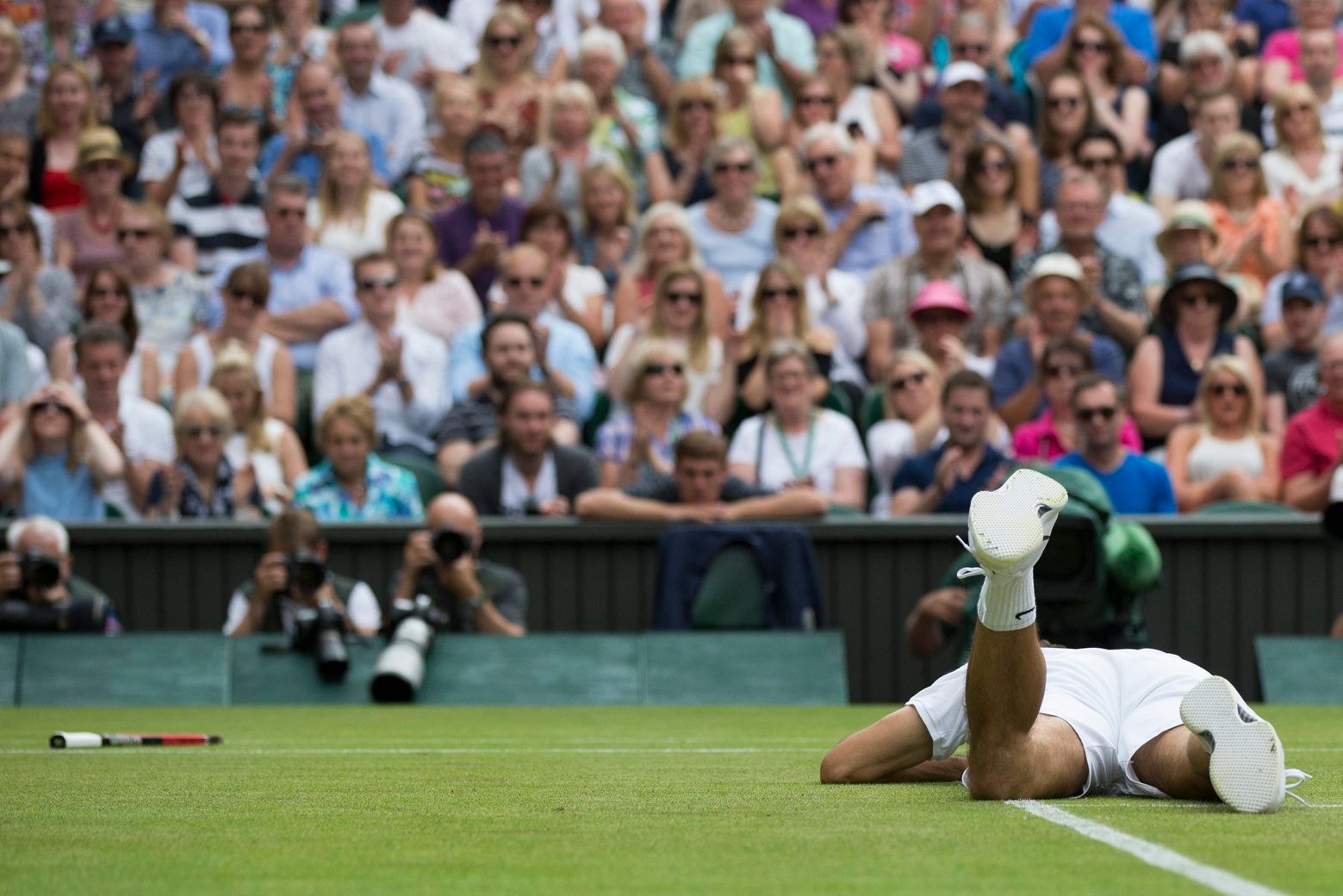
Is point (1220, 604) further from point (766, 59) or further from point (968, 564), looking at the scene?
point (766, 59)

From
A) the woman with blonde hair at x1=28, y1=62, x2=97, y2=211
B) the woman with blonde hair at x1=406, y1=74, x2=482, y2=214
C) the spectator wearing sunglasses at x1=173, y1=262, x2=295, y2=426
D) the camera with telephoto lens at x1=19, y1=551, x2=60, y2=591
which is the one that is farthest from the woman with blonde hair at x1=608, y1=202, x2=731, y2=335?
the woman with blonde hair at x1=28, y1=62, x2=97, y2=211

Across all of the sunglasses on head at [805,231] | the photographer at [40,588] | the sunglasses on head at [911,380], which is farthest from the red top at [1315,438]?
the photographer at [40,588]

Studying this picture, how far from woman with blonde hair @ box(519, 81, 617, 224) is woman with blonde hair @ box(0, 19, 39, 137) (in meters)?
3.72

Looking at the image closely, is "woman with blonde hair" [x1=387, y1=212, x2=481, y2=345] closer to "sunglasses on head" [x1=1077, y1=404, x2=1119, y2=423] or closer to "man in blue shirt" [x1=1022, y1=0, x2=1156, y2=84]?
"sunglasses on head" [x1=1077, y1=404, x2=1119, y2=423]

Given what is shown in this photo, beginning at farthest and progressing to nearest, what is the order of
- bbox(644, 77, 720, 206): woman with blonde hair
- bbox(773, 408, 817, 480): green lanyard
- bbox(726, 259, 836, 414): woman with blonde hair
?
bbox(644, 77, 720, 206): woman with blonde hair
bbox(726, 259, 836, 414): woman with blonde hair
bbox(773, 408, 817, 480): green lanyard

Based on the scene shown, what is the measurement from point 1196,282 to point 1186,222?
86cm

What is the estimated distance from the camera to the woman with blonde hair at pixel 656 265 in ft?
44.8

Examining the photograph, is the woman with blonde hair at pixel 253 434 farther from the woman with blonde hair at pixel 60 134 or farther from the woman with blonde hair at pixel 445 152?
the woman with blonde hair at pixel 60 134

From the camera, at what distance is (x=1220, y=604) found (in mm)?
11977

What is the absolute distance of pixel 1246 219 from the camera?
1476cm

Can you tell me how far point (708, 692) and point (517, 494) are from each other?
173 cm

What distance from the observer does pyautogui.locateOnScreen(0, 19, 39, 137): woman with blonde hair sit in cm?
1602

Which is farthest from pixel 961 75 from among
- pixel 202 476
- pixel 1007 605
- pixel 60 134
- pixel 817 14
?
pixel 1007 605

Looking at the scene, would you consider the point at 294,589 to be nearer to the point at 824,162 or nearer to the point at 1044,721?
the point at 824,162
